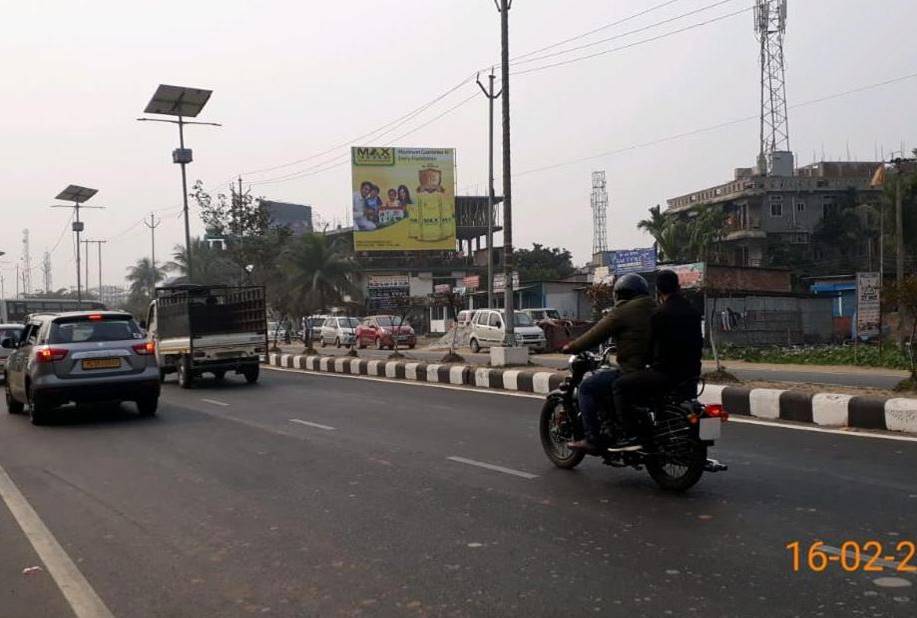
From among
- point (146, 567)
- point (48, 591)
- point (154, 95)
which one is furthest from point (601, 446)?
point (154, 95)

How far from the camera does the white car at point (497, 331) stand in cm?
3034

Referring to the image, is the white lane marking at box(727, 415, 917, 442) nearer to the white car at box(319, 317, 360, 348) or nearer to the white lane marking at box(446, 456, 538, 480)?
the white lane marking at box(446, 456, 538, 480)

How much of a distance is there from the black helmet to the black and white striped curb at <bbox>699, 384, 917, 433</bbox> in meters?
4.27

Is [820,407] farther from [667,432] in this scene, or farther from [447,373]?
[447,373]

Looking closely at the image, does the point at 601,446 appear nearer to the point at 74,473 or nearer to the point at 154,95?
the point at 74,473

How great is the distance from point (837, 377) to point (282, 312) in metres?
26.8

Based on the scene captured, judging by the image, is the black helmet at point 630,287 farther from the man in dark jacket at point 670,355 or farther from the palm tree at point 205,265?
the palm tree at point 205,265

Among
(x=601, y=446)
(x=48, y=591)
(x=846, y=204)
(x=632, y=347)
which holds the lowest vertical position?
(x=48, y=591)

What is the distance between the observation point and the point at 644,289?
6770 millimetres

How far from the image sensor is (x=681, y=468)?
6.35 metres

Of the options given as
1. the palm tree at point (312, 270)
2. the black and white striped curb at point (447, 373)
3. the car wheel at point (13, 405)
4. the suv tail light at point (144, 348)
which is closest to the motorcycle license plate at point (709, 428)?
the black and white striped curb at point (447, 373)

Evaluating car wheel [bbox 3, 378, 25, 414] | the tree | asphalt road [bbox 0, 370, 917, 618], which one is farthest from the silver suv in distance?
the tree

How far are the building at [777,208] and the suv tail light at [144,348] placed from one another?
148 feet

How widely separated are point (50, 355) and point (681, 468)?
9.29 m
